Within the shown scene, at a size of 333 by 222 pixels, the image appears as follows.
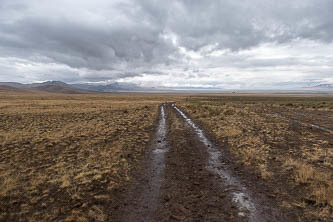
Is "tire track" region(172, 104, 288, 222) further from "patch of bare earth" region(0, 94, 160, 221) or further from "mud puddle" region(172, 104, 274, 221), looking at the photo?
"patch of bare earth" region(0, 94, 160, 221)

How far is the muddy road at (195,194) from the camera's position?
18.0ft

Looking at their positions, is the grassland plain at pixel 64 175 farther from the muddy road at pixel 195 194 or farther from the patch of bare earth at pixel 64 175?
the muddy road at pixel 195 194

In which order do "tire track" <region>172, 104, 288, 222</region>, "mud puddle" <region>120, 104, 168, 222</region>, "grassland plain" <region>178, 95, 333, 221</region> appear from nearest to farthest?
"tire track" <region>172, 104, 288, 222</region>, "mud puddle" <region>120, 104, 168, 222</region>, "grassland plain" <region>178, 95, 333, 221</region>

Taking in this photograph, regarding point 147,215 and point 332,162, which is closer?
point 147,215

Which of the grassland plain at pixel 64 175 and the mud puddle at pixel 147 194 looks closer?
the mud puddle at pixel 147 194

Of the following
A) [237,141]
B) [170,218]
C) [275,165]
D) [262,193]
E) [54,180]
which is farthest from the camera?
[237,141]

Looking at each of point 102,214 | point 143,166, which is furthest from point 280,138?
point 102,214

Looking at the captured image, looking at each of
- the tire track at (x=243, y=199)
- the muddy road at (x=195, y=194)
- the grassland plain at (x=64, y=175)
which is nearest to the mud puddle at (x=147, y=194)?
the muddy road at (x=195, y=194)

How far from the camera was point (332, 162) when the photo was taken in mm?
9555

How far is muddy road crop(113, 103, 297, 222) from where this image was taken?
547cm

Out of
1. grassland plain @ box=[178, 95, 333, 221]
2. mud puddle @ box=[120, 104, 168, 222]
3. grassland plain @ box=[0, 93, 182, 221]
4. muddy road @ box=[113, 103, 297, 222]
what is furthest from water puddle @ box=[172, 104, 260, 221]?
grassland plain @ box=[0, 93, 182, 221]

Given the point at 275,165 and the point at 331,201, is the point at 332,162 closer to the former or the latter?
the point at 275,165

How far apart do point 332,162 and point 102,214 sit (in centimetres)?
1108

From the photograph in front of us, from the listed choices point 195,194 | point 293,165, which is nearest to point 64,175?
point 195,194
